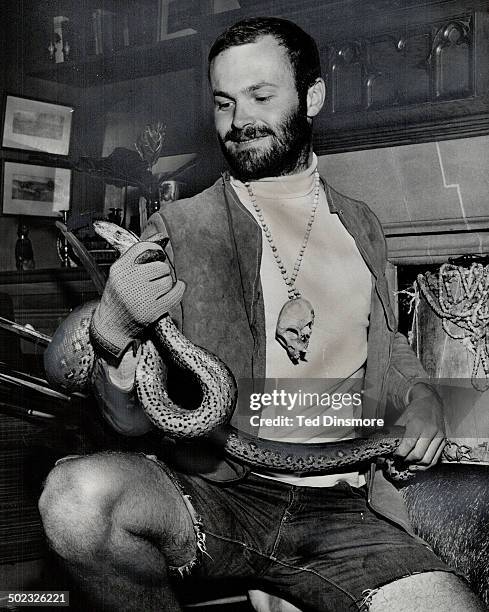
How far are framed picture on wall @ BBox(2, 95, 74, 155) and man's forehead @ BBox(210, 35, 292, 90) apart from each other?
292mm

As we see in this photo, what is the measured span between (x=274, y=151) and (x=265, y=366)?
0.96 feet

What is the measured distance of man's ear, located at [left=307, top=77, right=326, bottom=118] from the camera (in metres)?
1.12

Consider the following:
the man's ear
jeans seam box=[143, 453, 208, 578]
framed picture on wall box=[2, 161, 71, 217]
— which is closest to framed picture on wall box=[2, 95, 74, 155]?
framed picture on wall box=[2, 161, 71, 217]

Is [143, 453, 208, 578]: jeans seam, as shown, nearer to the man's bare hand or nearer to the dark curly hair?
the man's bare hand

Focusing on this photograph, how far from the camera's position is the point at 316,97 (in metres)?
1.13

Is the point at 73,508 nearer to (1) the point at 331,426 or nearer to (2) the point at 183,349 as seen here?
(2) the point at 183,349

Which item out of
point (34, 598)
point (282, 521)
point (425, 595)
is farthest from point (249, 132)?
point (34, 598)

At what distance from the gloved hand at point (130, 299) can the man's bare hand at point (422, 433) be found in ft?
1.18

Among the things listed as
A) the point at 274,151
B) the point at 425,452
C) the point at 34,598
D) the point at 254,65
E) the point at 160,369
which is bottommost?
the point at 34,598

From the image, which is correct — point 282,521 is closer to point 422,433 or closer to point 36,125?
point 422,433

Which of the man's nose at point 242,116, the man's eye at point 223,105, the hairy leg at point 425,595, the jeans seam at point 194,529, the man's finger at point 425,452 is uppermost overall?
the man's eye at point 223,105

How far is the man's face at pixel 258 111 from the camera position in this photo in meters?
1.07

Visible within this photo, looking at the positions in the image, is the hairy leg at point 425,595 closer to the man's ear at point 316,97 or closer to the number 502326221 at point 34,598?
the number 502326221 at point 34,598

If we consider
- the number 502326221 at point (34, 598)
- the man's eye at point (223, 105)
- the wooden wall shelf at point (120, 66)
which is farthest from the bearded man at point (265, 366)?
the number 502326221 at point (34, 598)
